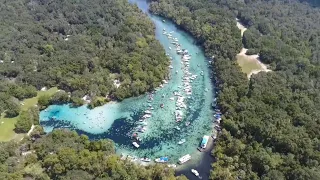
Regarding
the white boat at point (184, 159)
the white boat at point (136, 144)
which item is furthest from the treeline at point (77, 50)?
the white boat at point (184, 159)

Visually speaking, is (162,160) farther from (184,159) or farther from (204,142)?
(204,142)

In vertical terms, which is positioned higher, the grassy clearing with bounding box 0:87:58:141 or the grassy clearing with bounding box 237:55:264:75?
the grassy clearing with bounding box 237:55:264:75

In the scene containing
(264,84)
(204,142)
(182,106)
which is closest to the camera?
(204,142)

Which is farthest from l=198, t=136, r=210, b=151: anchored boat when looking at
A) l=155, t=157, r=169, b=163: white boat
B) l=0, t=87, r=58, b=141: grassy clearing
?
l=0, t=87, r=58, b=141: grassy clearing

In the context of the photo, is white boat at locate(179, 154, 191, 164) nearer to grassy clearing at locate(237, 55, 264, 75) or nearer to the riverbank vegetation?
the riverbank vegetation

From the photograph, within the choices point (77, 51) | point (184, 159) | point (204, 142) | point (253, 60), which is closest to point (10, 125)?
point (77, 51)

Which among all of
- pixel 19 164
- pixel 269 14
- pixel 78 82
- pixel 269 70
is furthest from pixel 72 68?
pixel 269 14

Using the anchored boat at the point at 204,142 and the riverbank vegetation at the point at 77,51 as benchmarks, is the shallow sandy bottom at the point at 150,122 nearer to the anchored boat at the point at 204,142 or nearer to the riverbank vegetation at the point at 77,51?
the anchored boat at the point at 204,142
